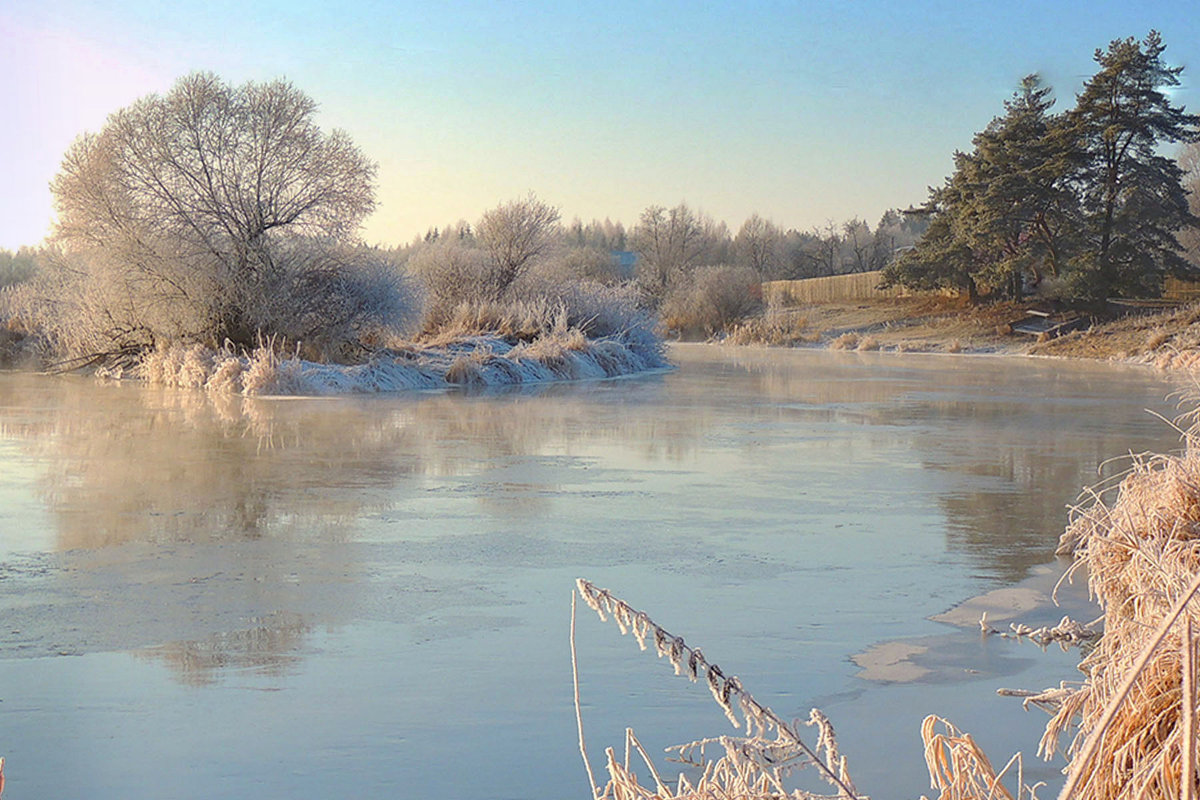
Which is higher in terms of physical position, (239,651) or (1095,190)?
(1095,190)

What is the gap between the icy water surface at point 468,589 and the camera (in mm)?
3795

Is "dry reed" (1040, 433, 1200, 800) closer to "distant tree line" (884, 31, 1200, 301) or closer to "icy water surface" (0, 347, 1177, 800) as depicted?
"icy water surface" (0, 347, 1177, 800)

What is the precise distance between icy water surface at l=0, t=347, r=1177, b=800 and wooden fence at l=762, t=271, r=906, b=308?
43.6 meters

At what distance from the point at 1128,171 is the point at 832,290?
1894 cm

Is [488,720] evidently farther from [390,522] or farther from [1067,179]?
[1067,179]

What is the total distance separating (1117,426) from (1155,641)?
1369 cm

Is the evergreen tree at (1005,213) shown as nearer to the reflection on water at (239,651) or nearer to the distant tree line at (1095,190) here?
the distant tree line at (1095,190)

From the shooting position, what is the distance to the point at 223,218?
→ 2148cm

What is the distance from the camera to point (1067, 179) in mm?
42531

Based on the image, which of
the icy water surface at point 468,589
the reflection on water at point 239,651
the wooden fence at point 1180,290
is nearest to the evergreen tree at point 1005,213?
the wooden fence at point 1180,290

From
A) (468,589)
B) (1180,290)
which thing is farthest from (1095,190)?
(468,589)

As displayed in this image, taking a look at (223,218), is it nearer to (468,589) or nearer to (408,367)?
(408,367)

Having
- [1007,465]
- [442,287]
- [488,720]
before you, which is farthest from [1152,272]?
[488,720]

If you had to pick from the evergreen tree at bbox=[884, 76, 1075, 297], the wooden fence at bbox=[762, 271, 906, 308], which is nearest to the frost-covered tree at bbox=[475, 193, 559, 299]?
the evergreen tree at bbox=[884, 76, 1075, 297]
